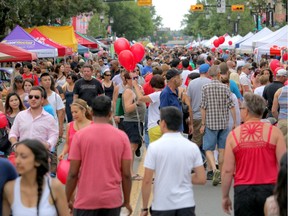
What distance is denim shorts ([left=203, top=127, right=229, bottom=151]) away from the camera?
12.0 meters

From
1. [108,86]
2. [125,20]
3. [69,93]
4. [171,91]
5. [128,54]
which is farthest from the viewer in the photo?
[125,20]

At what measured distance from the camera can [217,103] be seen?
38.7ft

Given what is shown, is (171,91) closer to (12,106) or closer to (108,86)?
(12,106)

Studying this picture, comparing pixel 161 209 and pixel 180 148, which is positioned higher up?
pixel 180 148

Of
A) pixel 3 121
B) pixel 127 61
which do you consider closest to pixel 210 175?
pixel 127 61

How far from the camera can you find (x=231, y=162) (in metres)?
7.18

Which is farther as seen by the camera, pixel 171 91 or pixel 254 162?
pixel 171 91

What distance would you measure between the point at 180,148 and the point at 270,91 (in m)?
7.11

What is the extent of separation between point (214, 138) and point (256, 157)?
496 cm

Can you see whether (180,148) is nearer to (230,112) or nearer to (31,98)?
(31,98)

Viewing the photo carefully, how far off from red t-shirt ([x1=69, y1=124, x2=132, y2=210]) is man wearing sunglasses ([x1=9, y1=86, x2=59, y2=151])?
265cm

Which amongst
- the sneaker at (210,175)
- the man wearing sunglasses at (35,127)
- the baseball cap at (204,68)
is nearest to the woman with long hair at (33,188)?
the man wearing sunglasses at (35,127)

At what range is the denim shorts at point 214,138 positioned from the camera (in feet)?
39.4

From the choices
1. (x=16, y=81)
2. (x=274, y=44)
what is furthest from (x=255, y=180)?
(x=274, y=44)
